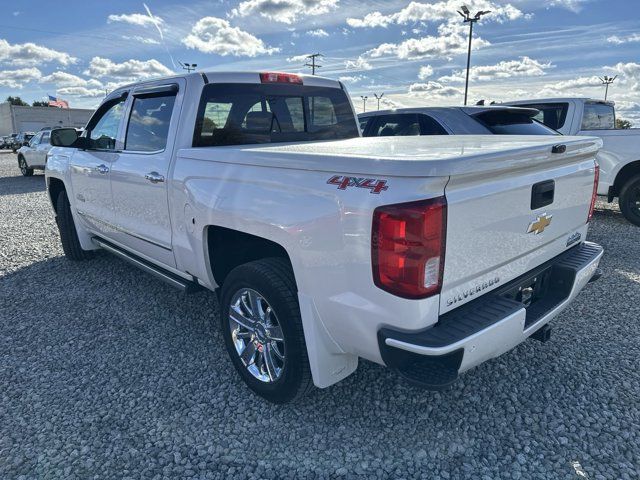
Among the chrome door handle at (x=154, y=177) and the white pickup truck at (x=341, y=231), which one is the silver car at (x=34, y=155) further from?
the chrome door handle at (x=154, y=177)

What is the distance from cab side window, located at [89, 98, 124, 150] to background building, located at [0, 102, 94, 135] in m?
64.2

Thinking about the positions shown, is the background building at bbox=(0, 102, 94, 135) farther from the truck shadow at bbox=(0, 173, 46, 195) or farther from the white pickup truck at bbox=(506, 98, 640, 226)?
the white pickup truck at bbox=(506, 98, 640, 226)

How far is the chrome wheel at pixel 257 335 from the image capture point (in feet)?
8.90

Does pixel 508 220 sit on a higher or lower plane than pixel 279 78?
lower

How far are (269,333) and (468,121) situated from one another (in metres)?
4.56

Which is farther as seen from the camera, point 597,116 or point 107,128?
point 597,116

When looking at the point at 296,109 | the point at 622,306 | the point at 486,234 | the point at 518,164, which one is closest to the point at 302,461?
the point at 486,234

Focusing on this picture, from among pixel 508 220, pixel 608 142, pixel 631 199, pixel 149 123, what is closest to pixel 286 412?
pixel 508 220

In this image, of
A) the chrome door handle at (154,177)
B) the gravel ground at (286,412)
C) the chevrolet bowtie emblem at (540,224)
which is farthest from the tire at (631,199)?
the chrome door handle at (154,177)

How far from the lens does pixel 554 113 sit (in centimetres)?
808

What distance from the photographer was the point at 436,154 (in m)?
2.12

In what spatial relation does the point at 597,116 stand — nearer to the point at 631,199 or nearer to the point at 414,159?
the point at 631,199

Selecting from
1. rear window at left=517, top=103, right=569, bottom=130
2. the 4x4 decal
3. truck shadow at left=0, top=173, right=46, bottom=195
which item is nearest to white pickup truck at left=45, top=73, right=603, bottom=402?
the 4x4 decal

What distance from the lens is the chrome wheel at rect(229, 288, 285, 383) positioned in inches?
107
